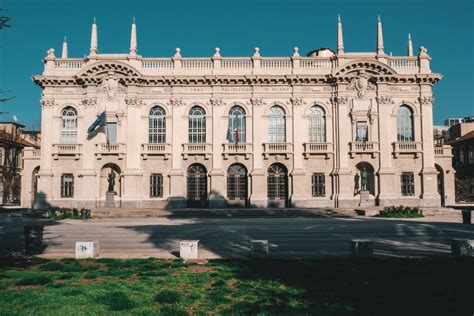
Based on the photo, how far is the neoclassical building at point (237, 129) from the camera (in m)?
33.9

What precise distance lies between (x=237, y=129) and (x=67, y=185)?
1577 centimetres

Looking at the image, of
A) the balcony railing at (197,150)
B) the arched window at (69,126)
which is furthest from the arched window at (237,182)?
the arched window at (69,126)

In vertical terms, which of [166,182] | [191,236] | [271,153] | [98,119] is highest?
[98,119]

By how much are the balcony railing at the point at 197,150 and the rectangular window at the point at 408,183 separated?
17138 mm

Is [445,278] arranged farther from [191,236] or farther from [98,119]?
[98,119]

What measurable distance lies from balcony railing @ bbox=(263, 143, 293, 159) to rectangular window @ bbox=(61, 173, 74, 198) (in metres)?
17.2

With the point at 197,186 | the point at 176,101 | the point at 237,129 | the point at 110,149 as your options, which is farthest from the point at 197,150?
the point at 110,149

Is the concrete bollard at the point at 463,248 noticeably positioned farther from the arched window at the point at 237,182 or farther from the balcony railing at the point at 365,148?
the arched window at the point at 237,182

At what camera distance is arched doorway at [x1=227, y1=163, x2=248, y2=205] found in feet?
114

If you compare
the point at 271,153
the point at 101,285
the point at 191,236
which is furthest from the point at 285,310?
the point at 271,153

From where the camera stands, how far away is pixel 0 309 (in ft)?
22.3

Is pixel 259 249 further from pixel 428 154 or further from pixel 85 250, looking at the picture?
pixel 428 154

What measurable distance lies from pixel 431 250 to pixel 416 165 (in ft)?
75.6

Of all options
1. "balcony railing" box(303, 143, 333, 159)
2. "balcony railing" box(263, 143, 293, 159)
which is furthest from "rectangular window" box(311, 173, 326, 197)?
"balcony railing" box(263, 143, 293, 159)
